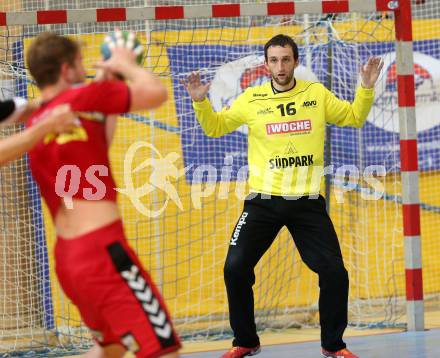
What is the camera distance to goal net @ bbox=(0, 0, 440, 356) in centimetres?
887

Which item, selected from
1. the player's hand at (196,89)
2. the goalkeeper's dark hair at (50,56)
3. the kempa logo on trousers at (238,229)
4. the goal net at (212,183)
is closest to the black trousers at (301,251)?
the kempa logo on trousers at (238,229)

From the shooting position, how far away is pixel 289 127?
7238 mm

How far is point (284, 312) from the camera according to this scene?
9.72m

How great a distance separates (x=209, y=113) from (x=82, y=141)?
2811 millimetres

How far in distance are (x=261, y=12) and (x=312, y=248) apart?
2070 mm

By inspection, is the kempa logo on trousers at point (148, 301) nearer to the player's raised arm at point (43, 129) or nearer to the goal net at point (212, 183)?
the player's raised arm at point (43, 129)

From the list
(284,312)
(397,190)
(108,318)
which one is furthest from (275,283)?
(108,318)

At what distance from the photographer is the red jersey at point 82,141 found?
4.53m

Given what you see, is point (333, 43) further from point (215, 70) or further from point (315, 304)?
point (315, 304)

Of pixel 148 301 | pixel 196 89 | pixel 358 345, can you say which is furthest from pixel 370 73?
pixel 148 301

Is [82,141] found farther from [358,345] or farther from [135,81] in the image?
[358,345]

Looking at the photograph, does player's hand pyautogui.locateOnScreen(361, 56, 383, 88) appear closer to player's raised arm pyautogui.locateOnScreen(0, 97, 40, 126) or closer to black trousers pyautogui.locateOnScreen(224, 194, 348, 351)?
black trousers pyautogui.locateOnScreen(224, 194, 348, 351)

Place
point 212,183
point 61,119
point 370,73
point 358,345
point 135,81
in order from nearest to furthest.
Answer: point 61,119
point 135,81
point 370,73
point 358,345
point 212,183

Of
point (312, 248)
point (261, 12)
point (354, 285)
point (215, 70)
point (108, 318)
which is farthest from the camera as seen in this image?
point (354, 285)
